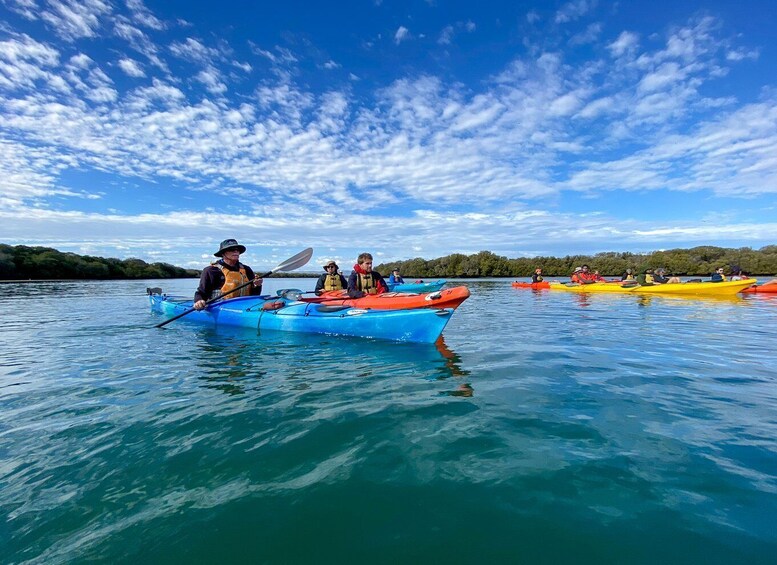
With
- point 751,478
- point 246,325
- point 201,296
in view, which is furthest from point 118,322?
point 751,478

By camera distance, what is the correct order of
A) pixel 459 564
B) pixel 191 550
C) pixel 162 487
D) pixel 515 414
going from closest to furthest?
pixel 459 564
pixel 191 550
pixel 162 487
pixel 515 414

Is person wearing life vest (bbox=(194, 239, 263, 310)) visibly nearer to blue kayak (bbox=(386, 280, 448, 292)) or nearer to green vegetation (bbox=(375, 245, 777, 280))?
blue kayak (bbox=(386, 280, 448, 292))

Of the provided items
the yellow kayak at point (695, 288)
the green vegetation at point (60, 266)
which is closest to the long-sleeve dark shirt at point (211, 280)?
the yellow kayak at point (695, 288)

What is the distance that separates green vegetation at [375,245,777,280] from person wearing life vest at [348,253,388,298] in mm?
62309

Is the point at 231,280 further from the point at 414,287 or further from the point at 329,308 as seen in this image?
the point at 414,287

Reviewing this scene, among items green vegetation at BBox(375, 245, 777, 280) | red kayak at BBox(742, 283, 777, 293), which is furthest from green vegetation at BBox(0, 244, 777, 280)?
red kayak at BBox(742, 283, 777, 293)

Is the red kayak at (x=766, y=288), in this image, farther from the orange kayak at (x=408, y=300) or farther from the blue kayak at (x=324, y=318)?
the blue kayak at (x=324, y=318)

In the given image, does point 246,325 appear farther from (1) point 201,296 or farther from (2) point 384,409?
(2) point 384,409

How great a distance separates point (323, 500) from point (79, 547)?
136cm

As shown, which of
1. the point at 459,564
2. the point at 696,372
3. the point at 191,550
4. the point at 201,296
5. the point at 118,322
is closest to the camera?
the point at 459,564

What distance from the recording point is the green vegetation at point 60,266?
174ft

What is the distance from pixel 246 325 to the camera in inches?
375

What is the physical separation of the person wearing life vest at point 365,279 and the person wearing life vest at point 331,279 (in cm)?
226

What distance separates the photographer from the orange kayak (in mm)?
7254
